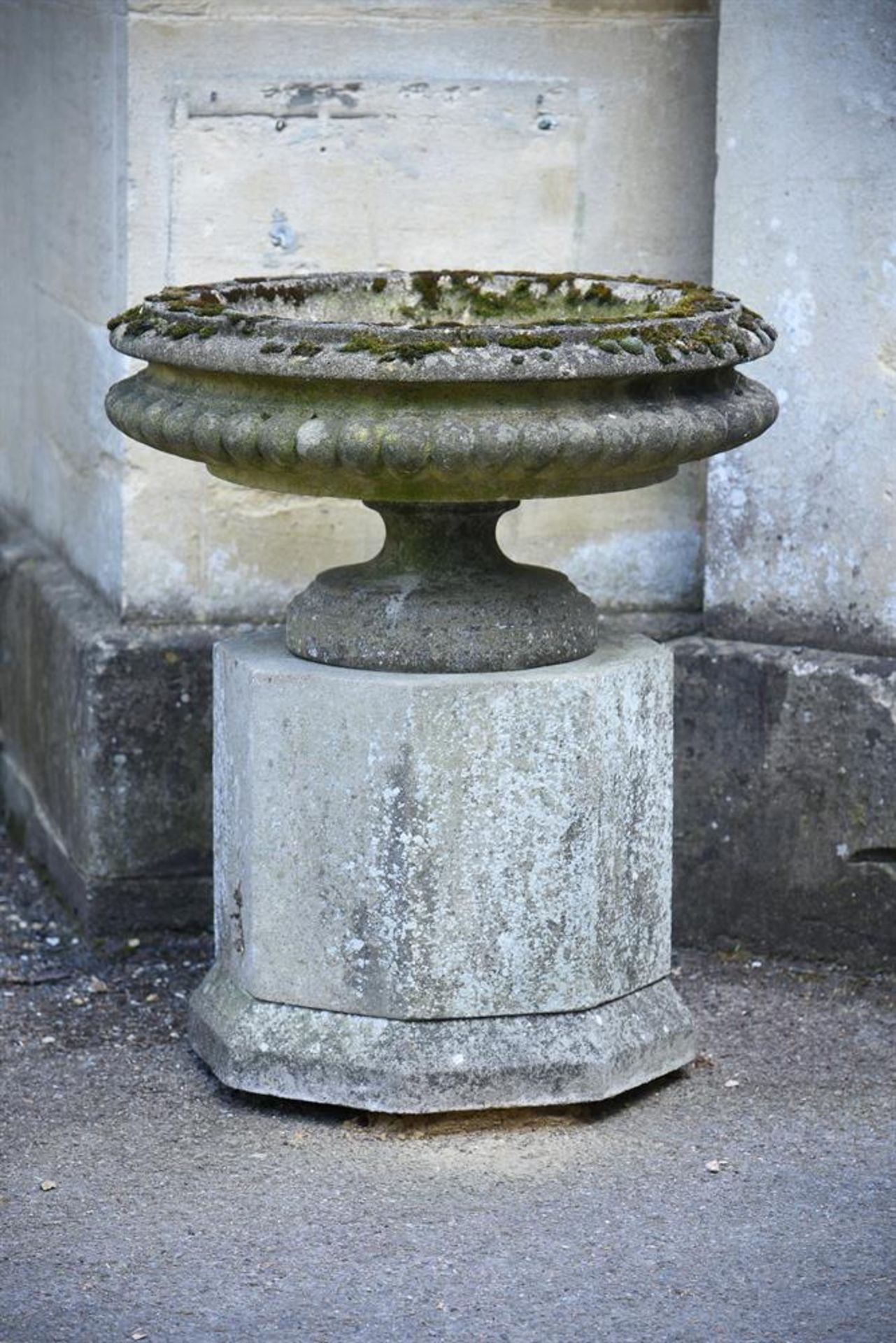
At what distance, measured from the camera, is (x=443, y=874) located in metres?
3.22

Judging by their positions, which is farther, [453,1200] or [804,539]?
[804,539]

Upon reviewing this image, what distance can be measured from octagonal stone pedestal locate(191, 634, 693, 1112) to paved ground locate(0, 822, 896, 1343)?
Result: 11 centimetres

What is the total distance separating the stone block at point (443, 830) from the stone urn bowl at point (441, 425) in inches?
3.4

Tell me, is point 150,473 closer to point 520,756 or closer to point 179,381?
point 179,381

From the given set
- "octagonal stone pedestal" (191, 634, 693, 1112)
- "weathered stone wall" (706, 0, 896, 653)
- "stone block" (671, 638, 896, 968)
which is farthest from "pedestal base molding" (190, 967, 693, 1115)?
"weathered stone wall" (706, 0, 896, 653)

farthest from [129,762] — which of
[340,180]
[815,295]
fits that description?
[815,295]

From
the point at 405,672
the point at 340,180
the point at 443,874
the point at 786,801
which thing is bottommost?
the point at 786,801

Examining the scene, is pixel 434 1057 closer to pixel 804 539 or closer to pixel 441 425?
pixel 441 425

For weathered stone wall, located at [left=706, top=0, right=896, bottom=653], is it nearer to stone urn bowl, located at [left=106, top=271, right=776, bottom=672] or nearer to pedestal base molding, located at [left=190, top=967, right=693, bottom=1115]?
stone urn bowl, located at [left=106, top=271, right=776, bottom=672]

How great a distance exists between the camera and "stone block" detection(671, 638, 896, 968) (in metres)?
3.94

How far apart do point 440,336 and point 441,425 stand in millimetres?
159

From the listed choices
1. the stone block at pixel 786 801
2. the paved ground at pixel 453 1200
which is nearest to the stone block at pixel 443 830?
the paved ground at pixel 453 1200

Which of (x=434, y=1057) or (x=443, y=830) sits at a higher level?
(x=443, y=830)

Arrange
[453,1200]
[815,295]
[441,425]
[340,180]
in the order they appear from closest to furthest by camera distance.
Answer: [441,425] < [453,1200] < [815,295] < [340,180]
